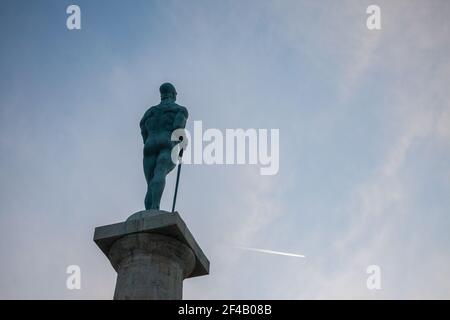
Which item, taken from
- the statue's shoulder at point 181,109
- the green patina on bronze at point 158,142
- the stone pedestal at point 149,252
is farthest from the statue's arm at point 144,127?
the stone pedestal at point 149,252

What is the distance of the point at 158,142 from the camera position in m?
11.4

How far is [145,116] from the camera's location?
39.5 ft

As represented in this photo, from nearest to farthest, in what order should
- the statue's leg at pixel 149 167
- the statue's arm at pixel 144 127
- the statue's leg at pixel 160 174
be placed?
the statue's leg at pixel 160 174
the statue's leg at pixel 149 167
the statue's arm at pixel 144 127

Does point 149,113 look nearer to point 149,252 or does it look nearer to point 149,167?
point 149,167

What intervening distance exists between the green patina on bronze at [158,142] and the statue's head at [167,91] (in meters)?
0.16

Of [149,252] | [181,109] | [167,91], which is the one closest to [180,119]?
[181,109]

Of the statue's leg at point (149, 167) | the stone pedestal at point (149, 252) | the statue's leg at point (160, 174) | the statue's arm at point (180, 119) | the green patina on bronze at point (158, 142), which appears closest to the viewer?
the stone pedestal at point (149, 252)

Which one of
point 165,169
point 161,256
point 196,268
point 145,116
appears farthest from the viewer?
point 145,116

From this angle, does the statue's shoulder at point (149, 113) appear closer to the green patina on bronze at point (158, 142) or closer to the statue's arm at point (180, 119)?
the green patina on bronze at point (158, 142)

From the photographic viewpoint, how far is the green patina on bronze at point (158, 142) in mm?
10914
